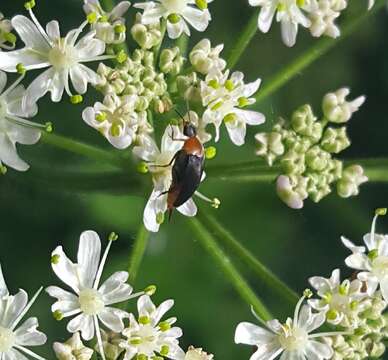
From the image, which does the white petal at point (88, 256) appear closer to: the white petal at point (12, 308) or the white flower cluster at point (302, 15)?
the white petal at point (12, 308)

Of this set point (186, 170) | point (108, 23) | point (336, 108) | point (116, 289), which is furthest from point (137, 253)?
point (336, 108)

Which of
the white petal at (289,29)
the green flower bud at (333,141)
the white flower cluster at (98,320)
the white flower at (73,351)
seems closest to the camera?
the white flower at (73,351)

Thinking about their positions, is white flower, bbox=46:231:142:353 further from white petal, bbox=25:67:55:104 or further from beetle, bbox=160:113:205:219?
white petal, bbox=25:67:55:104

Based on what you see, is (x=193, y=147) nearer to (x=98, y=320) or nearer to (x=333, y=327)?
(x=98, y=320)

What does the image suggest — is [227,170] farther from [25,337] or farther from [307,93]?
[307,93]

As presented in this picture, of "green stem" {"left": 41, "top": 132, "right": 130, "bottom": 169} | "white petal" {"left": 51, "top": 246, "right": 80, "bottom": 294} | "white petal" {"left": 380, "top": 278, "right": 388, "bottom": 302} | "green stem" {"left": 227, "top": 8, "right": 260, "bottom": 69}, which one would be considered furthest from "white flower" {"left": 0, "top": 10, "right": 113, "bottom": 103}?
"white petal" {"left": 380, "top": 278, "right": 388, "bottom": 302}

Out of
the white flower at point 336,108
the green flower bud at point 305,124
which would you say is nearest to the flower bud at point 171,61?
the green flower bud at point 305,124
